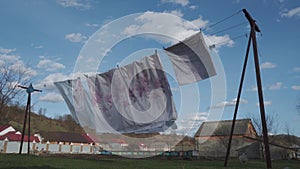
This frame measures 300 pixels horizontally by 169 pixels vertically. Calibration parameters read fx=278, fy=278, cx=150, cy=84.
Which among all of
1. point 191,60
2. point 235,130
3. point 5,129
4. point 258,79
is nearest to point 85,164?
point 191,60

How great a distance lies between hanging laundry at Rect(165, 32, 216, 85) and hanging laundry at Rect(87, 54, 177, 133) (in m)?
0.57

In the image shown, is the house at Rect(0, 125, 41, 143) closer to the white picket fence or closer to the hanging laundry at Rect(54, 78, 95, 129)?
the white picket fence

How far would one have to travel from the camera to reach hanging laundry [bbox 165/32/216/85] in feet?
26.4

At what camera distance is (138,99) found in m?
8.12

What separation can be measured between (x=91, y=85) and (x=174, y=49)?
10.1 ft

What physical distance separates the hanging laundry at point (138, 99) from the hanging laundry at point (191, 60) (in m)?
0.57

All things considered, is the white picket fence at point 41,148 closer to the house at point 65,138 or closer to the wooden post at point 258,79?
the house at point 65,138

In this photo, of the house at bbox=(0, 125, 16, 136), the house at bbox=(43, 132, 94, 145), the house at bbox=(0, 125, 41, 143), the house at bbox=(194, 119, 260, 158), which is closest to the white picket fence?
the house at bbox=(0, 125, 41, 143)

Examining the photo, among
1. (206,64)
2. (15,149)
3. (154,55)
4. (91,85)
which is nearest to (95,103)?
(91,85)

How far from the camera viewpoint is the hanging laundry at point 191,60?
804 centimetres

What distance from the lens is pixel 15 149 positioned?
36219 mm

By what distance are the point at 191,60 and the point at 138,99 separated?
1963mm

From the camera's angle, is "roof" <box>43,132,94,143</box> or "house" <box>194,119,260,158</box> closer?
"house" <box>194,119,260,158</box>

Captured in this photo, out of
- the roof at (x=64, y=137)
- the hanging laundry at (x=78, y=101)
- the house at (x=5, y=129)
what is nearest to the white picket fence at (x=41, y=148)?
the roof at (x=64, y=137)
